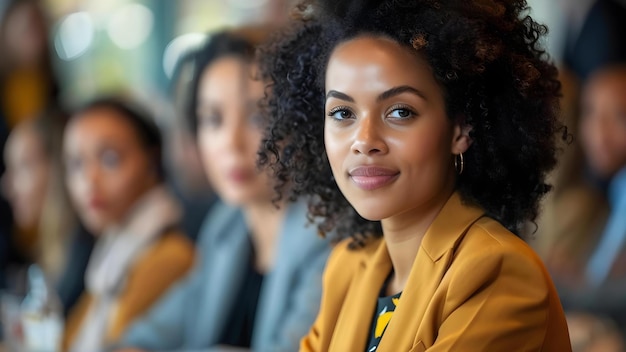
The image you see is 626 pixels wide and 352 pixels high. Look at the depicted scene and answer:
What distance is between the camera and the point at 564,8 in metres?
2.66

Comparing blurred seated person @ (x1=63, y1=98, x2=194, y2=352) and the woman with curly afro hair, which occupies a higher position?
the woman with curly afro hair

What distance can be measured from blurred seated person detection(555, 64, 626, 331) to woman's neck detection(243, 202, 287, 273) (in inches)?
33.4

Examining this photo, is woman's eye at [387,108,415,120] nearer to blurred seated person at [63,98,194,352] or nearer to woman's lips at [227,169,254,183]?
woman's lips at [227,169,254,183]

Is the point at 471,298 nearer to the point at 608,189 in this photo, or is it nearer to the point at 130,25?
the point at 608,189

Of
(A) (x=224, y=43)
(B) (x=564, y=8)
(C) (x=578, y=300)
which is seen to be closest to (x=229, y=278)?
(A) (x=224, y=43)

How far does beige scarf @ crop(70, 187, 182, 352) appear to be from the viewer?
2.81 meters

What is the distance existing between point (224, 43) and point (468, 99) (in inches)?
54.3

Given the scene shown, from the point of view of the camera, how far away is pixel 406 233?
1318mm

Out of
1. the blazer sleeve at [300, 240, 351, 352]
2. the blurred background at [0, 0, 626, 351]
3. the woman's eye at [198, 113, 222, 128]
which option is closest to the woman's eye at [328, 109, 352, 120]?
the blazer sleeve at [300, 240, 351, 352]

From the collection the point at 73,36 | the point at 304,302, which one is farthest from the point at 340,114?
the point at 73,36

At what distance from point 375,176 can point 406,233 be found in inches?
4.9

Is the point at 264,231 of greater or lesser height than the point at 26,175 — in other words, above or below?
above

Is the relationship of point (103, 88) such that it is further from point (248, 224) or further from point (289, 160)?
point (289, 160)

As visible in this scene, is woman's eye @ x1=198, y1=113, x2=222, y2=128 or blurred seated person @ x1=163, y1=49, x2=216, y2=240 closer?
woman's eye @ x1=198, y1=113, x2=222, y2=128
